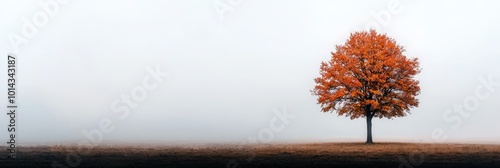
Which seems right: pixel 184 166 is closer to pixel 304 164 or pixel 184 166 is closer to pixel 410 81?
pixel 304 164

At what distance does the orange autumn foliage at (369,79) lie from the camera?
5828 centimetres

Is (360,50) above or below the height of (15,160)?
above

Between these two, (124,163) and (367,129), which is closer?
(124,163)

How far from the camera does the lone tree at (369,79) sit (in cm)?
5828

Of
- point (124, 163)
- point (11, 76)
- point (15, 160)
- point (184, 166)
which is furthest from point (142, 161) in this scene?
point (11, 76)

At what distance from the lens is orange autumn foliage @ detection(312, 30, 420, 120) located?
58281mm

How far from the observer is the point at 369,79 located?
58125 millimetres

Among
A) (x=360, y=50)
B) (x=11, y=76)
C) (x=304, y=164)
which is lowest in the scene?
(x=304, y=164)

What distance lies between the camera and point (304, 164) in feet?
87.2

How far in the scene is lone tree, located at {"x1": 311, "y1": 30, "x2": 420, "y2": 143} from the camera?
58.3 metres

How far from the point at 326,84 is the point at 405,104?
7.98 meters

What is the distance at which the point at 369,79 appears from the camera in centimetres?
5812

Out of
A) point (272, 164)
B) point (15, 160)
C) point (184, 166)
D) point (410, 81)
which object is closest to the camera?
point (184, 166)

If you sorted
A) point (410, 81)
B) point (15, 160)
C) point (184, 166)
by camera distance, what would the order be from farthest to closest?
point (410, 81) < point (15, 160) < point (184, 166)
